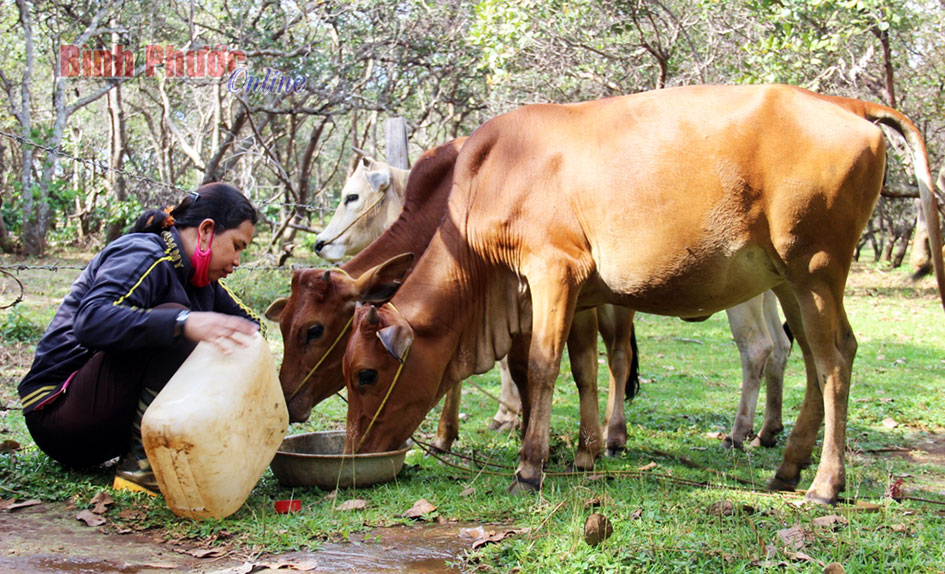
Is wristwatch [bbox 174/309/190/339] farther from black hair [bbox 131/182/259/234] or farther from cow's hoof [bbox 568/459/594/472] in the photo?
cow's hoof [bbox 568/459/594/472]

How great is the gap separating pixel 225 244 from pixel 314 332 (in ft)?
3.60

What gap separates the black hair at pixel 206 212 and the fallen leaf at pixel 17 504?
51.6 inches

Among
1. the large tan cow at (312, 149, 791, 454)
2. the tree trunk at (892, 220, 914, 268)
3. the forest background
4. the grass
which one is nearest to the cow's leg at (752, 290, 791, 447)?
the large tan cow at (312, 149, 791, 454)

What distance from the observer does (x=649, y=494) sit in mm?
4320

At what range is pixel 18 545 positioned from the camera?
3609mm

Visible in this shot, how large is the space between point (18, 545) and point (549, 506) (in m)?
2.13

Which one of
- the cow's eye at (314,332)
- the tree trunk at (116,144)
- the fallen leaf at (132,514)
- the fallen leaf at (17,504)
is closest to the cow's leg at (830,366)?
the cow's eye at (314,332)

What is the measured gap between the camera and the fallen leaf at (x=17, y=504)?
4086mm

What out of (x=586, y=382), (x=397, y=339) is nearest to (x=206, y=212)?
(x=397, y=339)

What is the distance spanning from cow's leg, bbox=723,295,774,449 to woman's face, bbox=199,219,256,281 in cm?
338

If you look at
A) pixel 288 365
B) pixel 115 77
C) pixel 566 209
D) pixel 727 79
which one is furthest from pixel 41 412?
pixel 115 77

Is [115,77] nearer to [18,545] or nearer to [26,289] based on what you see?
[26,289]

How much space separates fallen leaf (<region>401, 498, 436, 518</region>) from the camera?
163 inches

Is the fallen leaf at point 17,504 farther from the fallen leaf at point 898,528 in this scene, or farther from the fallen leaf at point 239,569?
the fallen leaf at point 898,528
